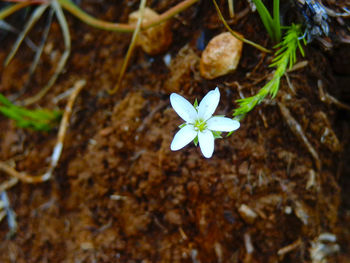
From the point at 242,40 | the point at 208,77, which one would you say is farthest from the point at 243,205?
the point at 242,40

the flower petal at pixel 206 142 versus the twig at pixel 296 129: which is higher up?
the flower petal at pixel 206 142

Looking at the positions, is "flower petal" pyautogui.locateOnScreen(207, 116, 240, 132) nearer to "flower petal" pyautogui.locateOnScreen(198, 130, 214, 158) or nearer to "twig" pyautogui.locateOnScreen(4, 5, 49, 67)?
"flower petal" pyautogui.locateOnScreen(198, 130, 214, 158)

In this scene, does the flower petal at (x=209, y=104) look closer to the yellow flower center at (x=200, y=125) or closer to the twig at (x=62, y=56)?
the yellow flower center at (x=200, y=125)

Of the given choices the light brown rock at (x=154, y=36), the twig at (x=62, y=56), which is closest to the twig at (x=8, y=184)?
the twig at (x=62, y=56)

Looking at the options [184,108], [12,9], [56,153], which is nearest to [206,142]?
[184,108]

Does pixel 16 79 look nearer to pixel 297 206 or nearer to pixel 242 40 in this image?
pixel 242 40

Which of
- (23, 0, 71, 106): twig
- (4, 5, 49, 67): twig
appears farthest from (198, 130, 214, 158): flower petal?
(4, 5, 49, 67): twig

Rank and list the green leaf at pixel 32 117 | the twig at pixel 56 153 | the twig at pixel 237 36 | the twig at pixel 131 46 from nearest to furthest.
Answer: the twig at pixel 237 36 < the twig at pixel 131 46 < the green leaf at pixel 32 117 < the twig at pixel 56 153
